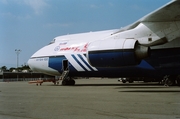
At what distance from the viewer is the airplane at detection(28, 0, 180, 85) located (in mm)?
15492

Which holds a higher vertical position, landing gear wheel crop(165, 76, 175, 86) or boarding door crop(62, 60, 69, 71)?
boarding door crop(62, 60, 69, 71)

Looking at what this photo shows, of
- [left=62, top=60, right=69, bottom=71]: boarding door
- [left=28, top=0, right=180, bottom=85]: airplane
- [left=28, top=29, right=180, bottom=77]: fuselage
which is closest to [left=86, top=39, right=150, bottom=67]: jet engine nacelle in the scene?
[left=28, top=0, right=180, bottom=85]: airplane

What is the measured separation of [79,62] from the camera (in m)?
23.2

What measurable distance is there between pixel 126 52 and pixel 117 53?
21.0 inches

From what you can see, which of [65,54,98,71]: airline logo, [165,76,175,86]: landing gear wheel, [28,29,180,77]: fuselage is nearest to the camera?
[28,29,180,77]: fuselage

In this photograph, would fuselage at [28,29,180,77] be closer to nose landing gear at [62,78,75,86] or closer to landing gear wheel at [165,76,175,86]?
nose landing gear at [62,78,75,86]

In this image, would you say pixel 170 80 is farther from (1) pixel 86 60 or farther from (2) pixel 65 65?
(2) pixel 65 65

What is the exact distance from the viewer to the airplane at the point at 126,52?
15.5m

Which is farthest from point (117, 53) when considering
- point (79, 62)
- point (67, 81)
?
point (67, 81)

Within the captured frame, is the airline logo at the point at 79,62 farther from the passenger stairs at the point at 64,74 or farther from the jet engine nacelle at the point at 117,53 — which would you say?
the jet engine nacelle at the point at 117,53

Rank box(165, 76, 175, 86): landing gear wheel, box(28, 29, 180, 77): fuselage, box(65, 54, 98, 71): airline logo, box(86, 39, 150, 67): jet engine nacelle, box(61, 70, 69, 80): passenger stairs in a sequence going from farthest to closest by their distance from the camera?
1. box(61, 70, 69, 80): passenger stairs
2. box(65, 54, 98, 71): airline logo
3. box(165, 76, 175, 86): landing gear wheel
4. box(28, 29, 180, 77): fuselage
5. box(86, 39, 150, 67): jet engine nacelle

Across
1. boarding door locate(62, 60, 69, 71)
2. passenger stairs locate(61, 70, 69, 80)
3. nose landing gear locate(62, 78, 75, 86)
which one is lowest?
nose landing gear locate(62, 78, 75, 86)

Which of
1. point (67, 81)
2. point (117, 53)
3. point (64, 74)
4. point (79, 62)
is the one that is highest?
point (117, 53)

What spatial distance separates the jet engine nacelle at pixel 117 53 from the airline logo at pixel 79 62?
20.0 ft
